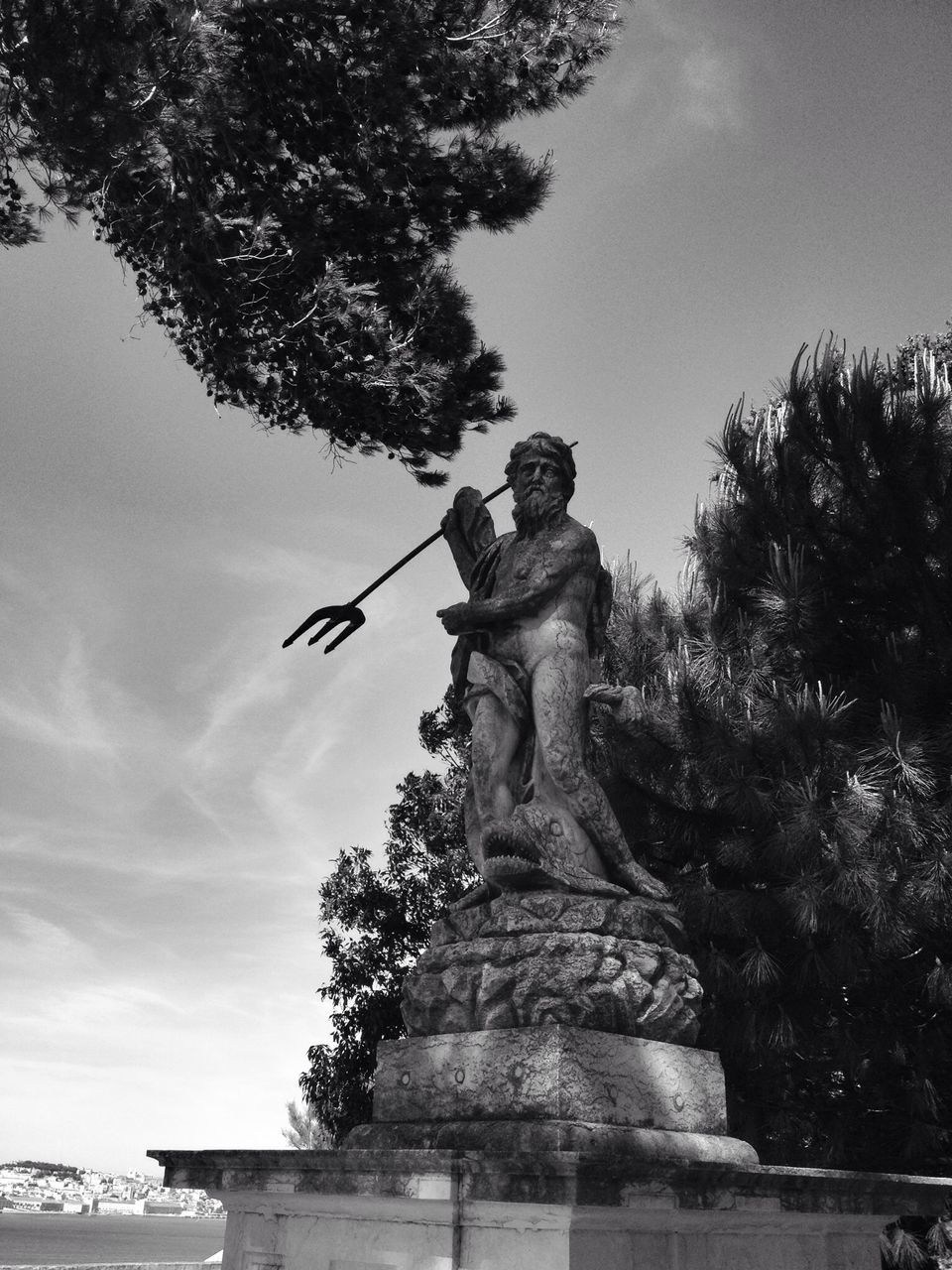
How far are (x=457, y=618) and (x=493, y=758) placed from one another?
58cm

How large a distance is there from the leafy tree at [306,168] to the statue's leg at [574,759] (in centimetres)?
285

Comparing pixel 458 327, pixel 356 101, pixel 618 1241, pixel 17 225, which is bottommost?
pixel 618 1241

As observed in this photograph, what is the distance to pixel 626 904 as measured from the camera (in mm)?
3906

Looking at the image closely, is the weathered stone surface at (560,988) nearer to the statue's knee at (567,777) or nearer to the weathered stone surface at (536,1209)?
the weathered stone surface at (536,1209)

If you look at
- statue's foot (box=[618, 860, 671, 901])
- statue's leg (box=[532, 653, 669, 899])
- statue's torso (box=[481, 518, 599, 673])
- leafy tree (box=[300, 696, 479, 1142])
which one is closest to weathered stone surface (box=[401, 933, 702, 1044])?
statue's foot (box=[618, 860, 671, 901])

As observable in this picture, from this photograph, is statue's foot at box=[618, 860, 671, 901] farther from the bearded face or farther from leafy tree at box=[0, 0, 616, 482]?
leafy tree at box=[0, 0, 616, 482]

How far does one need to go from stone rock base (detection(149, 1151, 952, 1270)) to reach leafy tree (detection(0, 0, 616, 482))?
4.20m

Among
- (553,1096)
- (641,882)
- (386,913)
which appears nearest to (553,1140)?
(553,1096)

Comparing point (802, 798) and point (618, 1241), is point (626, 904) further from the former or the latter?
point (802, 798)

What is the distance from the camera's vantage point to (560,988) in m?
3.57

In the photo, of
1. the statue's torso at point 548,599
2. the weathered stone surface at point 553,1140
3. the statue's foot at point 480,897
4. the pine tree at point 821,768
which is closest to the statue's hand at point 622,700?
the statue's torso at point 548,599

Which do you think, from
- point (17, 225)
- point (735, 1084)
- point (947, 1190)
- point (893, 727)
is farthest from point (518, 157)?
point (735, 1084)

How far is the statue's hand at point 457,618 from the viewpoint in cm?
455

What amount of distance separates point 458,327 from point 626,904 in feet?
13.5
